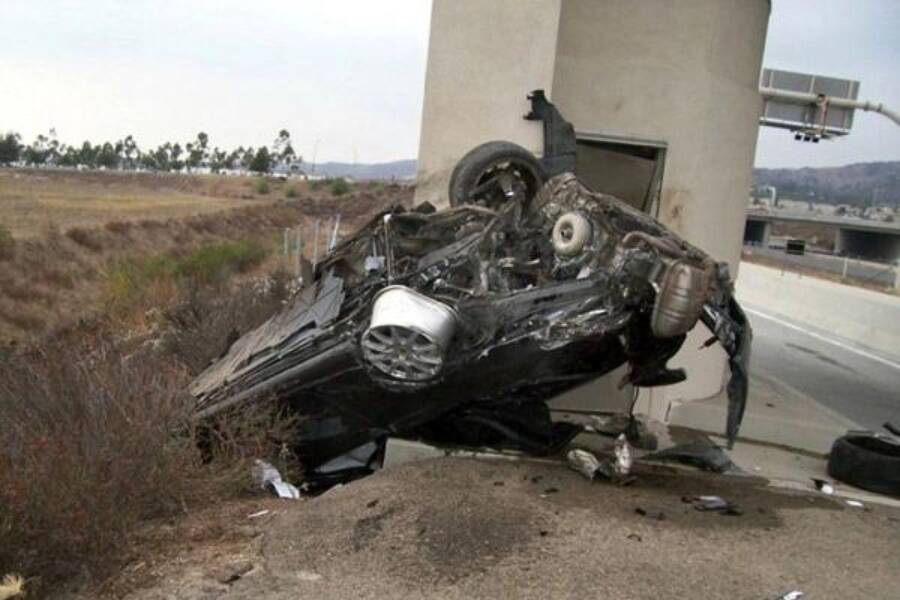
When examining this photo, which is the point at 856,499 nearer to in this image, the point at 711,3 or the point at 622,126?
the point at 622,126

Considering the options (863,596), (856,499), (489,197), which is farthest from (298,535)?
(856,499)

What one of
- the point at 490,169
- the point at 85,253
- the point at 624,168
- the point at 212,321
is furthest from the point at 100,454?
the point at 85,253

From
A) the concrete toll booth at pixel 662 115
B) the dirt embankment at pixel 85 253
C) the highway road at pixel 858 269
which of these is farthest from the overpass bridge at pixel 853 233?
the concrete toll booth at pixel 662 115

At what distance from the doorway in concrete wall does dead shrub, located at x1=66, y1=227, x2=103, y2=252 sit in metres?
26.6

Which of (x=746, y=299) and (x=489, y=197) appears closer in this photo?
(x=489, y=197)

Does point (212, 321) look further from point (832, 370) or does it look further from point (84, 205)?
point (84, 205)

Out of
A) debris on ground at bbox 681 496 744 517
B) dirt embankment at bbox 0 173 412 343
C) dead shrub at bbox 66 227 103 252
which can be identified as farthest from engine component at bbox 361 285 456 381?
dead shrub at bbox 66 227 103 252

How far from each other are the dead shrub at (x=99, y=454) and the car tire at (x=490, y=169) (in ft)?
7.19

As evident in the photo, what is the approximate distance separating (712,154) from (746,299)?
Result: 72.6ft

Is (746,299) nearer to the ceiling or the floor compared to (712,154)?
nearer to the floor

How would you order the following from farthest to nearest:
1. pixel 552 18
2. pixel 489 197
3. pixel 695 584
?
1. pixel 552 18
2. pixel 489 197
3. pixel 695 584

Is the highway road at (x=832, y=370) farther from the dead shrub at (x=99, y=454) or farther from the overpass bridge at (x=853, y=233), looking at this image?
the overpass bridge at (x=853, y=233)

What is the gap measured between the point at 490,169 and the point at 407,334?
2.33 metres

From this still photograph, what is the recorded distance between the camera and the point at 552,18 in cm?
813
